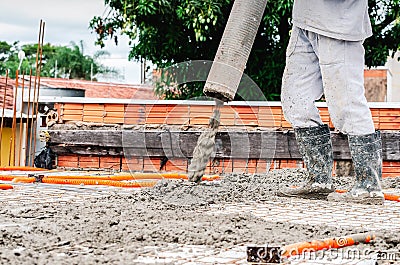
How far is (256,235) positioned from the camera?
2486 mm

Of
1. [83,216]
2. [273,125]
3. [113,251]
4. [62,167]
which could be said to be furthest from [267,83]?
[113,251]

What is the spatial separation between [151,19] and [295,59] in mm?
5440

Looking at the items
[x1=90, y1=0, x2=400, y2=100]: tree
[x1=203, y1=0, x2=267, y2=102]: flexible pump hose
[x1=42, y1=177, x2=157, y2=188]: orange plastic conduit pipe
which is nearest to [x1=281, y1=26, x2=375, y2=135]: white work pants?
[x1=203, y1=0, x2=267, y2=102]: flexible pump hose

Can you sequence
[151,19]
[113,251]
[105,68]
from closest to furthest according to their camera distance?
[113,251], [151,19], [105,68]

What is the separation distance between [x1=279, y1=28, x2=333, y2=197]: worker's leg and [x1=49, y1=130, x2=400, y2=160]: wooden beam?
2247 mm

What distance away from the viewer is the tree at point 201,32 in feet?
28.0

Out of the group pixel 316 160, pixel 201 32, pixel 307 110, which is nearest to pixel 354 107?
pixel 307 110

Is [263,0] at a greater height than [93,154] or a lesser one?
greater

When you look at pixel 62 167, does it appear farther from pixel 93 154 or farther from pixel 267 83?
pixel 267 83

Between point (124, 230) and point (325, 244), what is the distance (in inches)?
30.8

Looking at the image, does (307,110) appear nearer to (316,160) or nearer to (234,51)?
(316,160)

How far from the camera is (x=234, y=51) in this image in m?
3.74

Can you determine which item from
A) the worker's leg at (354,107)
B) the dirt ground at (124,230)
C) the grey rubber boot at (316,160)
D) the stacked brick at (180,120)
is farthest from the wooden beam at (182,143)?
the dirt ground at (124,230)

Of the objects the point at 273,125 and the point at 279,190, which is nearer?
the point at 279,190
